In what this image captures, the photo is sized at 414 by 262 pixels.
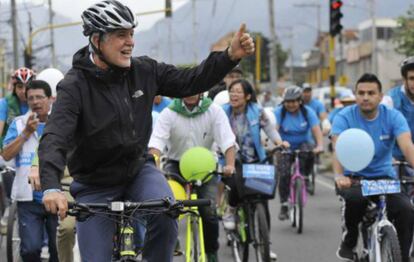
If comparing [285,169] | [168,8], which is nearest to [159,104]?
[285,169]

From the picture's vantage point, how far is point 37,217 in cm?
757

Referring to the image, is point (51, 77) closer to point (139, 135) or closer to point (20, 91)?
point (20, 91)

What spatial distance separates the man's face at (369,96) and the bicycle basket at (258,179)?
145 cm

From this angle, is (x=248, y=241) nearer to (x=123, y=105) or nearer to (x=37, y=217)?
(x=37, y=217)

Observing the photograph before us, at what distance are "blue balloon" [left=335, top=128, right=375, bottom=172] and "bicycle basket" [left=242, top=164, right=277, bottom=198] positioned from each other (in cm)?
165

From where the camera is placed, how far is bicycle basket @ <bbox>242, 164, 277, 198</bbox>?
871cm

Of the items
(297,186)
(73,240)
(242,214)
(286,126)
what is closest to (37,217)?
(73,240)

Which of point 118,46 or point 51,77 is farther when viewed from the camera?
point 51,77

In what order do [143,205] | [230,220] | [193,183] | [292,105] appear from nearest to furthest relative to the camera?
[143,205] → [193,183] → [230,220] → [292,105]

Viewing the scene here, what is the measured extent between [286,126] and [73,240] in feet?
22.8

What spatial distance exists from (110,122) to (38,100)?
8.82ft

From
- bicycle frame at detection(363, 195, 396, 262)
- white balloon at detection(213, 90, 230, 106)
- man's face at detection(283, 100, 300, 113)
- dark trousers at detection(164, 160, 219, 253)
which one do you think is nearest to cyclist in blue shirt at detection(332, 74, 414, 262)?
bicycle frame at detection(363, 195, 396, 262)

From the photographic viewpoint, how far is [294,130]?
13.3 meters

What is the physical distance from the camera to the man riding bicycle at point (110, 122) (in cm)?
491
